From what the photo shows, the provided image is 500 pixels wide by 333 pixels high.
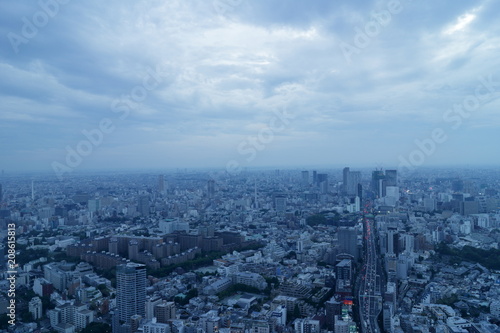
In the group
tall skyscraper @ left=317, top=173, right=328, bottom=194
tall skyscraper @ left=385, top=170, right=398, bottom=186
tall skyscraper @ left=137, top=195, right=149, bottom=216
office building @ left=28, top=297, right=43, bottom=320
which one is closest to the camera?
office building @ left=28, top=297, right=43, bottom=320

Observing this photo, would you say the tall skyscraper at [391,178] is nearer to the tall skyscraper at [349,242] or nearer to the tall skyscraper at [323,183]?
the tall skyscraper at [323,183]

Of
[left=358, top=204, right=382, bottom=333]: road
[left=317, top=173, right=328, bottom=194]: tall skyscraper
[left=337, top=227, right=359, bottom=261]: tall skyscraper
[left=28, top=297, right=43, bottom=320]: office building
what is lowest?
[left=358, top=204, right=382, bottom=333]: road

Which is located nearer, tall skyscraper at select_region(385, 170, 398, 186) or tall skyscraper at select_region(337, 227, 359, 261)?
tall skyscraper at select_region(337, 227, 359, 261)

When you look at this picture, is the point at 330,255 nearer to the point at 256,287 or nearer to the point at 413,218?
the point at 256,287

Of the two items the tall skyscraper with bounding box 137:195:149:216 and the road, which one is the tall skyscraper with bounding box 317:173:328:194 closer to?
the tall skyscraper with bounding box 137:195:149:216

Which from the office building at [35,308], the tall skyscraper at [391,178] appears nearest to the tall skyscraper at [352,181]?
the tall skyscraper at [391,178]

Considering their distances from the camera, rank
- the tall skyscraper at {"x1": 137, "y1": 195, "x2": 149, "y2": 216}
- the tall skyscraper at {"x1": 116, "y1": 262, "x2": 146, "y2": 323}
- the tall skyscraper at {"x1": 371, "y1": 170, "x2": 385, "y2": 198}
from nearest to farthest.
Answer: the tall skyscraper at {"x1": 116, "y1": 262, "x2": 146, "y2": 323}
the tall skyscraper at {"x1": 137, "y1": 195, "x2": 149, "y2": 216}
the tall skyscraper at {"x1": 371, "y1": 170, "x2": 385, "y2": 198}

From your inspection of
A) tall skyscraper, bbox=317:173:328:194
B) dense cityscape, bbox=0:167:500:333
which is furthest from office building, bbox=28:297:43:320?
tall skyscraper, bbox=317:173:328:194
